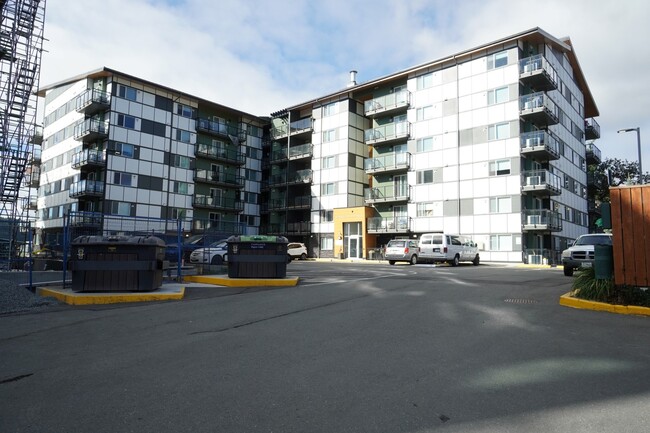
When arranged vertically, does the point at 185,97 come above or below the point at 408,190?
above

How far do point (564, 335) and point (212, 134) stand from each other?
153ft

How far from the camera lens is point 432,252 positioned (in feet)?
90.7

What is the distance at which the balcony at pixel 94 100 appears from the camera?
3953 cm

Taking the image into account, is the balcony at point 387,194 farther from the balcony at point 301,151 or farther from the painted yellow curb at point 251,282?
the painted yellow curb at point 251,282

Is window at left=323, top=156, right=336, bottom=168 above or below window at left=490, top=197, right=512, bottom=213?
above

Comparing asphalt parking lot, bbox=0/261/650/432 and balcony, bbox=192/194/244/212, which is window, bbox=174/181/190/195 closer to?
balcony, bbox=192/194/244/212

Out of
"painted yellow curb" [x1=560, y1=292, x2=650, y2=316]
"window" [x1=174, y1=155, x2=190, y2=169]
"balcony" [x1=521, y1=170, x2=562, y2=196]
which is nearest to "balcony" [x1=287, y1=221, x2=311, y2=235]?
"window" [x1=174, y1=155, x2=190, y2=169]

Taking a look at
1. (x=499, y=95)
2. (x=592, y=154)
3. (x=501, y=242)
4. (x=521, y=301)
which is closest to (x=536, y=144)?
(x=499, y=95)

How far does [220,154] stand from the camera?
4897 centimetres

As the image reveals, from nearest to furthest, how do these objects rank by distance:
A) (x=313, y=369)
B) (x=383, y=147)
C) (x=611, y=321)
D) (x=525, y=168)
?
(x=313, y=369), (x=611, y=321), (x=525, y=168), (x=383, y=147)

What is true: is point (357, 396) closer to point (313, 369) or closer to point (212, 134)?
point (313, 369)

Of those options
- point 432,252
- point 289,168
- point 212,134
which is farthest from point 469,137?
point 212,134

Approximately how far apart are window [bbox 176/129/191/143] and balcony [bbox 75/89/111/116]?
7104mm

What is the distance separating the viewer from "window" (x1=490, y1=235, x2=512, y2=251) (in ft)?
111
